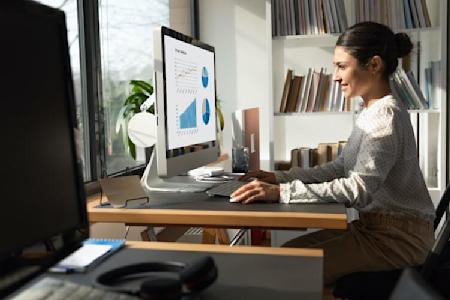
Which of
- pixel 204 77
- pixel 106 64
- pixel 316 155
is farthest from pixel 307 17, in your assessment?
pixel 204 77

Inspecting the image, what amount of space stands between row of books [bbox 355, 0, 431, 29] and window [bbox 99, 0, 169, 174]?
1.27 m

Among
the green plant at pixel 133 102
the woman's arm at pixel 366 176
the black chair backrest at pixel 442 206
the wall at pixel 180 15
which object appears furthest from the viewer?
the wall at pixel 180 15

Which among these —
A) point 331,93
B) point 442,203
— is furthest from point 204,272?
point 331,93

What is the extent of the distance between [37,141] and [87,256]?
344mm

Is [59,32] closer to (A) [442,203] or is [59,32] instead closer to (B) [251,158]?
(A) [442,203]

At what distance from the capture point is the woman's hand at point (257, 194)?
1688mm

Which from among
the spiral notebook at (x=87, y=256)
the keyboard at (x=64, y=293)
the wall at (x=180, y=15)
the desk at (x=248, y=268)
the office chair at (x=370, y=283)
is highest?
the wall at (x=180, y=15)

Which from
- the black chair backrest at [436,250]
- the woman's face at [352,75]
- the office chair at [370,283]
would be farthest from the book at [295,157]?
the black chair backrest at [436,250]

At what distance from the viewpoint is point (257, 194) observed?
1.69m

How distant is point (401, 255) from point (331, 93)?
68.3 inches

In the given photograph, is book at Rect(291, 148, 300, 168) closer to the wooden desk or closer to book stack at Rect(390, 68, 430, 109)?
book stack at Rect(390, 68, 430, 109)

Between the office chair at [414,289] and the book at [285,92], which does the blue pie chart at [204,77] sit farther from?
the office chair at [414,289]

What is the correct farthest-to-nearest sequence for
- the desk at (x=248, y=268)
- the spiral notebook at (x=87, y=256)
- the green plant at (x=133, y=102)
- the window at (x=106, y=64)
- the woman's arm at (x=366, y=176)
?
the green plant at (x=133, y=102) → the window at (x=106, y=64) → the woman's arm at (x=366, y=176) → the spiral notebook at (x=87, y=256) → the desk at (x=248, y=268)

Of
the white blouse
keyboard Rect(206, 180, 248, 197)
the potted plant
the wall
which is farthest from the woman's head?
the wall
